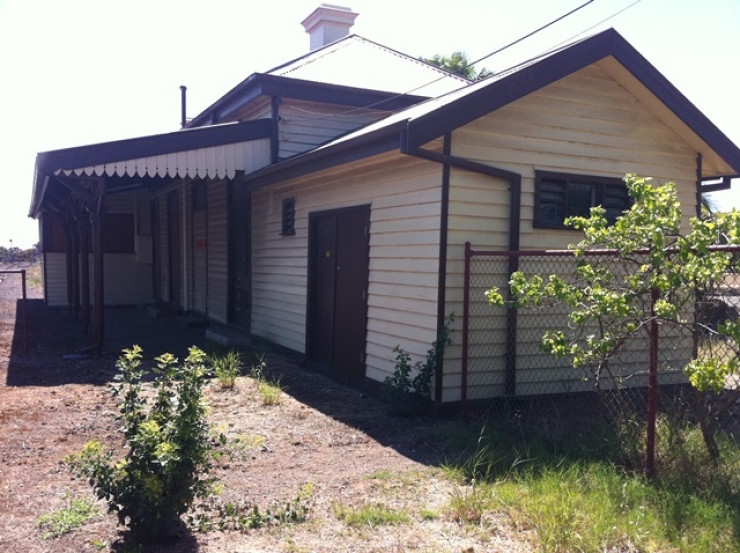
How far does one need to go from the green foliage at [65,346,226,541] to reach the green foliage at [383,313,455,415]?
2.99 meters

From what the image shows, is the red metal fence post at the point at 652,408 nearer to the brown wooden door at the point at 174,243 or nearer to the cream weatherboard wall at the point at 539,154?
the cream weatherboard wall at the point at 539,154

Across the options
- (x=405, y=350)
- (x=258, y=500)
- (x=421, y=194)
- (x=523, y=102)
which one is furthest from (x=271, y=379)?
(x=523, y=102)

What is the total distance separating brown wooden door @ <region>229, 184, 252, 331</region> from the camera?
39.5 feet

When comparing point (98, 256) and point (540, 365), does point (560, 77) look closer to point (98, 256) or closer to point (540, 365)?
point (540, 365)

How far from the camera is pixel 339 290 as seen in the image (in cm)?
878

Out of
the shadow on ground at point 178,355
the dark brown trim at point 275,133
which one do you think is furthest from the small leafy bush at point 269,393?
the dark brown trim at point 275,133

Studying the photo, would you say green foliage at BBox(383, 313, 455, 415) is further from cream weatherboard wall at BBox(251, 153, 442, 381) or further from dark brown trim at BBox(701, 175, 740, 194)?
dark brown trim at BBox(701, 175, 740, 194)

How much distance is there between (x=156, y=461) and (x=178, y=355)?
6.94 meters

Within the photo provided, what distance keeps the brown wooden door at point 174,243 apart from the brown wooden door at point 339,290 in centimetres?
798

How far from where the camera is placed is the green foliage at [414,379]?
6.54 meters

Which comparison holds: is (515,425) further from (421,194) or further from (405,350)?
(421,194)

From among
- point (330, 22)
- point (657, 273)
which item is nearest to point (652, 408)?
point (657, 273)

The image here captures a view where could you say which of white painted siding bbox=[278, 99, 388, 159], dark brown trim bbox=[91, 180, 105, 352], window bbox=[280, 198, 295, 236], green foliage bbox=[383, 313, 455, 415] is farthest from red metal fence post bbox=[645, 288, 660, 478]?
dark brown trim bbox=[91, 180, 105, 352]

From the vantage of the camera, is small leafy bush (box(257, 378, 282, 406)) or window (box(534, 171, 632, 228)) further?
small leafy bush (box(257, 378, 282, 406))
